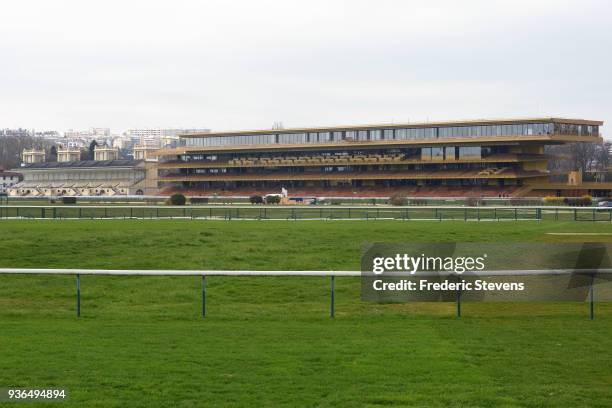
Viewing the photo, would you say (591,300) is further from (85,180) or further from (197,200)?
(85,180)

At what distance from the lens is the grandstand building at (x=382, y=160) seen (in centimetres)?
9831

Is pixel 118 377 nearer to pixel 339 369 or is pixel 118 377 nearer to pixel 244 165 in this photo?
pixel 339 369

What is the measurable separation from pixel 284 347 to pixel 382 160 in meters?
97.4

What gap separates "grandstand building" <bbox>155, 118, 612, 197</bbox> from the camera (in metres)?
98.3

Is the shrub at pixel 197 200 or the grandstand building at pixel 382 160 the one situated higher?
the grandstand building at pixel 382 160

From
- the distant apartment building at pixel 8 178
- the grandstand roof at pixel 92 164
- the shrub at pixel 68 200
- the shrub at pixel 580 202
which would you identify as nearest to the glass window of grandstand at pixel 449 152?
the shrub at pixel 580 202

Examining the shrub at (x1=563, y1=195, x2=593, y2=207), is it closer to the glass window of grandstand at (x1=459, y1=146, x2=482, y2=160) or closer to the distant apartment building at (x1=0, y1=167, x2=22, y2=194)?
the glass window of grandstand at (x1=459, y1=146, x2=482, y2=160)

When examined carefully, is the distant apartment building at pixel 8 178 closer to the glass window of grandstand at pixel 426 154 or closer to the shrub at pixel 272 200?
the glass window of grandstand at pixel 426 154

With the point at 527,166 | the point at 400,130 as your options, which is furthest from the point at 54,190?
the point at 527,166

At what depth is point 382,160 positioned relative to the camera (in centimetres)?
10856

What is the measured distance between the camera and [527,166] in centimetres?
9912

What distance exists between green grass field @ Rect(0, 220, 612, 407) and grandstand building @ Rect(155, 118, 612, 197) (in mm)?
79449

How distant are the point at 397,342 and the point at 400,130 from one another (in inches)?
3813

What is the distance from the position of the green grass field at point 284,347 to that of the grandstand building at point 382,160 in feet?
261
